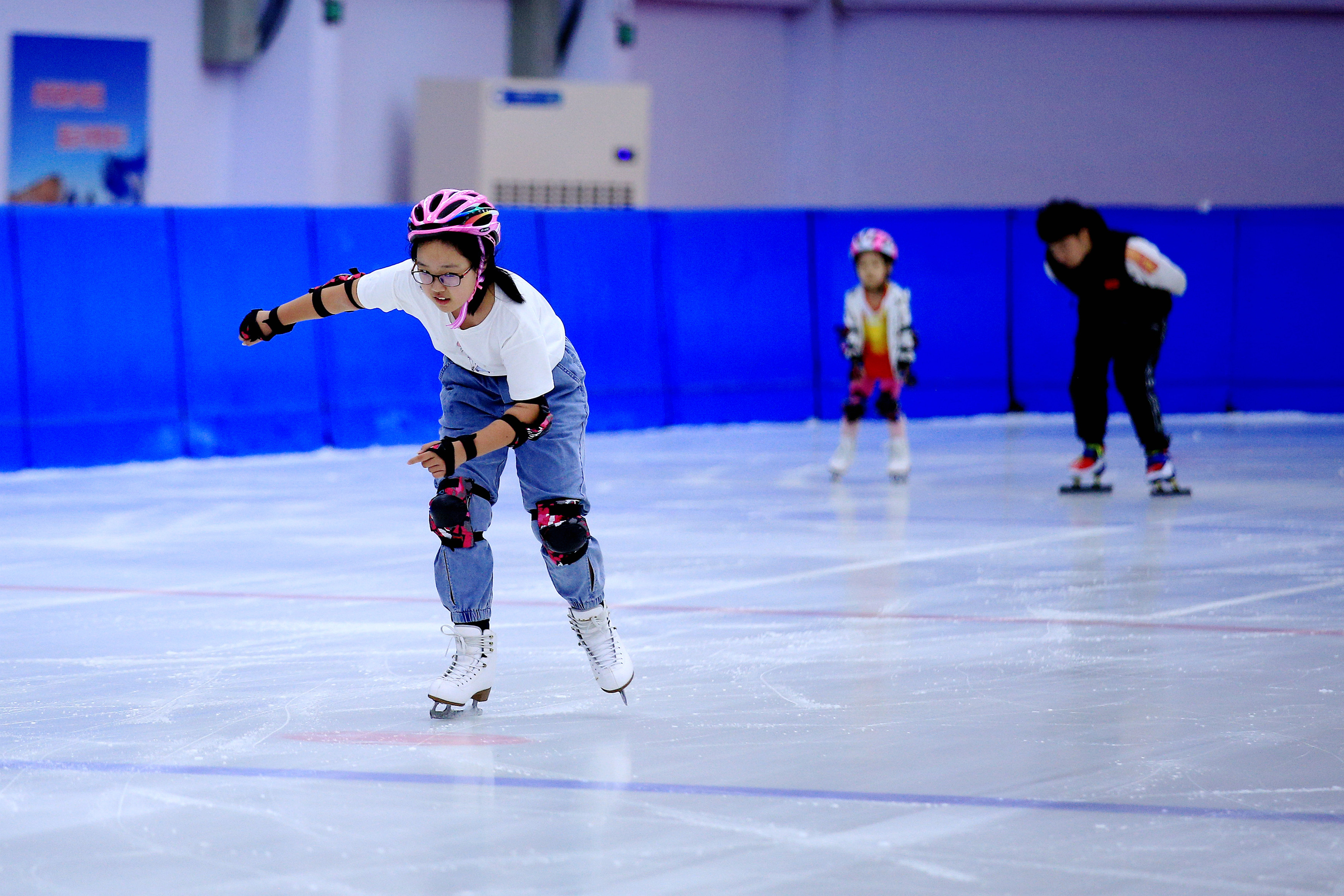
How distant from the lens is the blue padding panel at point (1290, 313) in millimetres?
17234

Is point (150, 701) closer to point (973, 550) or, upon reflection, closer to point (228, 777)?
point (228, 777)

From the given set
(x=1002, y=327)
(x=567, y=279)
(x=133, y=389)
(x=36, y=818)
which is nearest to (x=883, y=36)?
(x=1002, y=327)

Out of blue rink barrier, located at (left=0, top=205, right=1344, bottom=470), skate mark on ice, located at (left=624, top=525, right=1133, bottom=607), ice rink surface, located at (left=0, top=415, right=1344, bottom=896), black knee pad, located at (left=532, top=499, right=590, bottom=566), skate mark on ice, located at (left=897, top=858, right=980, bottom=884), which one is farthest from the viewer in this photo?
blue rink barrier, located at (left=0, top=205, right=1344, bottom=470)

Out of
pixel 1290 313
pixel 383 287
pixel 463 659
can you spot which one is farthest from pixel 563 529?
pixel 1290 313

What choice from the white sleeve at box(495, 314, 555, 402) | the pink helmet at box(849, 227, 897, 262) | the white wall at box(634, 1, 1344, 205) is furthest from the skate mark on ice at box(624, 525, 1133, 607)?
the white wall at box(634, 1, 1344, 205)

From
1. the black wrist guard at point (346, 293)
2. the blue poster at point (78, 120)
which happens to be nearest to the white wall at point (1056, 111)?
the blue poster at point (78, 120)

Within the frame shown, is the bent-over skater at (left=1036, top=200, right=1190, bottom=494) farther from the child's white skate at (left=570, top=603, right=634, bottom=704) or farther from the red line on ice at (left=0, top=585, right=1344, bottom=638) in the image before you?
the child's white skate at (left=570, top=603, right=634, bottom=704)

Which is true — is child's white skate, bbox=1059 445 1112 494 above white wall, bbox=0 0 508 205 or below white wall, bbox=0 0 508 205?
below

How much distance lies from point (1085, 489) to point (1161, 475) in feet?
1.49

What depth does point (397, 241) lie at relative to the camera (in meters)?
13.8

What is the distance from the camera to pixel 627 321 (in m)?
15.3

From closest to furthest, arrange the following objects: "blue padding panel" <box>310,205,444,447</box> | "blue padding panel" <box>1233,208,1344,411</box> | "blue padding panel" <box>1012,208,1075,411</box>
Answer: "blue padding panel" <box>310,205,444,447</box> < "blue padding panel" <box>1012,208,1075,411</box> < "blue padding panel" <box>1233,208,1344,411</box>

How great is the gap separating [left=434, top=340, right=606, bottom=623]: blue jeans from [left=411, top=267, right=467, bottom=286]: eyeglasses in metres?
0.41

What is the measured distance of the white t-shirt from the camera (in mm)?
5266
